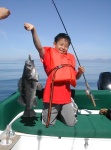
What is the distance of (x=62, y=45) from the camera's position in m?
5.08

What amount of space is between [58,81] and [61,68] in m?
0.26

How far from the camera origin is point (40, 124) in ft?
16.3

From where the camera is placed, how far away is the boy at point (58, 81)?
16.1ft

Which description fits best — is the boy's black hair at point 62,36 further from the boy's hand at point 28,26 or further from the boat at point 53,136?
the boat at point 53,136

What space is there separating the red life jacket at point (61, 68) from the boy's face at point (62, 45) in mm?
75

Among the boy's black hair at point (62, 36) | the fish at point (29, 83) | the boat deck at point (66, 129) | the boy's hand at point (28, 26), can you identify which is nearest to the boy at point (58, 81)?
the boy's black hair at point (62, 36)

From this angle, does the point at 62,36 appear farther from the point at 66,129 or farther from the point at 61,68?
the point at 66,129

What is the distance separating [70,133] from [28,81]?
1.38 m

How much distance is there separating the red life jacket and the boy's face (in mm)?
75

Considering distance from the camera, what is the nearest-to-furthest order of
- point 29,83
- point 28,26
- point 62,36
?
point 29,83, point 28,26, point 62,36

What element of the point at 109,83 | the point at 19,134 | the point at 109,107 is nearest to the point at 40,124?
the point at 19,134

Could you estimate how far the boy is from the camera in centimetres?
492

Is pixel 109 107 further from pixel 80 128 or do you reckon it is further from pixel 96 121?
pixel 80 128

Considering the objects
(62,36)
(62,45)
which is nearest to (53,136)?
(62,45)
